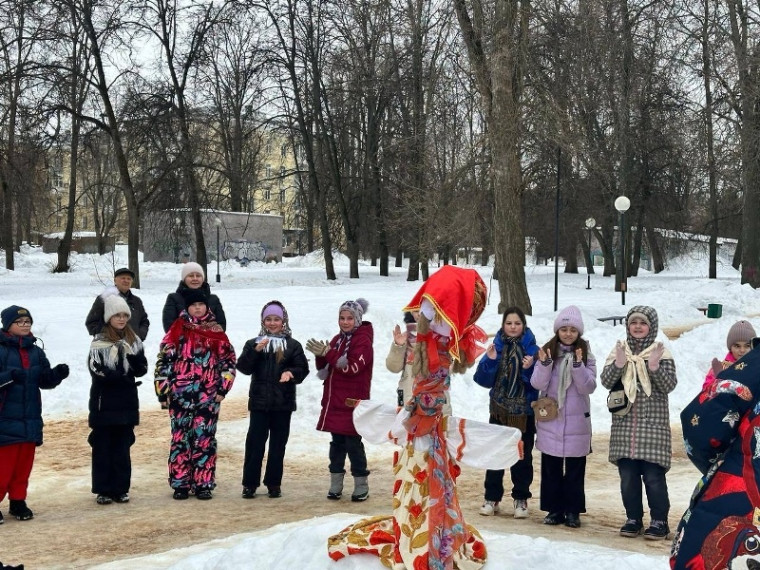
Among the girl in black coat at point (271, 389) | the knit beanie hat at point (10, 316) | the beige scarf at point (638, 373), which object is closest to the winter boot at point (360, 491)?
the girl in black coat at point (271, 389)

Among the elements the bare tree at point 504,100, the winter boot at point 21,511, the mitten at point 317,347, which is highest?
the bare tree at point 504,100

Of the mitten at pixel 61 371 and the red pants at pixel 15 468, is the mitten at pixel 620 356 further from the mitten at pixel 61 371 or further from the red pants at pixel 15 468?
the red pants at pixel 15 468

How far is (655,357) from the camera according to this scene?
6309mm

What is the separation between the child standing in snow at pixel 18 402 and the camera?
276 inches

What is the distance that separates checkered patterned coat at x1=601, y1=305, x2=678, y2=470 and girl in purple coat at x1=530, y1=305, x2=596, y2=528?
277 mm

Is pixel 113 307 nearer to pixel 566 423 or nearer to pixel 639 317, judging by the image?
pixel 566 423

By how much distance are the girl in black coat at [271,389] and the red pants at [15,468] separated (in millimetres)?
1866

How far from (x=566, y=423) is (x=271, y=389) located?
8.67ft

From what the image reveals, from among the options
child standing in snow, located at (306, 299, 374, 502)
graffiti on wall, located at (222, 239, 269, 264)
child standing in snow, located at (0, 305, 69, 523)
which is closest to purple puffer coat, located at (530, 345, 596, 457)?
child standing in snow, located at (306, 299, 374, 502)

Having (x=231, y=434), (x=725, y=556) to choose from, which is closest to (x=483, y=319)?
(x=231, y=434)

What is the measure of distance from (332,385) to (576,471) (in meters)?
2.30

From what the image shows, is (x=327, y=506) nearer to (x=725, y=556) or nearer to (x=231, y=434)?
(x=231, y=434)

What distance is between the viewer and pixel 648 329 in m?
6.41

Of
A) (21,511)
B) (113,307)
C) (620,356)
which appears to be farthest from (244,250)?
(620,356)
